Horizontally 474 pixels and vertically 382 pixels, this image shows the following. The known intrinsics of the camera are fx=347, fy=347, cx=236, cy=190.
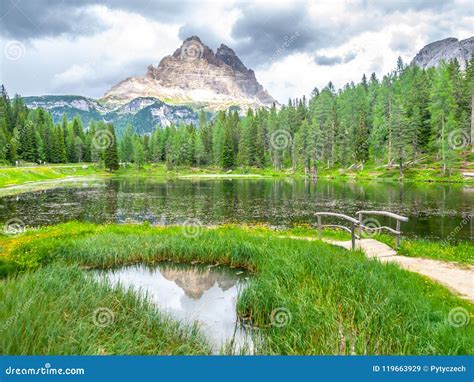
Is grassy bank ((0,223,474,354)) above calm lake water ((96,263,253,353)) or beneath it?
above

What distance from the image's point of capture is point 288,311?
30.5 feet

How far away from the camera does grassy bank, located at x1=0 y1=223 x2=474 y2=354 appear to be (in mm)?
7062

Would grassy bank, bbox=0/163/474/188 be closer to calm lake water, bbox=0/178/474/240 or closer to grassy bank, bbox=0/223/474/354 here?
calm lake water, bbox=0/178/474/240

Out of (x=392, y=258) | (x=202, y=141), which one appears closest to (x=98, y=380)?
(x=392, y=258)

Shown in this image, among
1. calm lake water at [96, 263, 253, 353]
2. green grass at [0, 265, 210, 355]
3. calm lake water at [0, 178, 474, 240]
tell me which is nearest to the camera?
green grass at [0, 265, 210, 355]

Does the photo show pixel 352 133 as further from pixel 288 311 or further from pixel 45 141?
pixel 45 141

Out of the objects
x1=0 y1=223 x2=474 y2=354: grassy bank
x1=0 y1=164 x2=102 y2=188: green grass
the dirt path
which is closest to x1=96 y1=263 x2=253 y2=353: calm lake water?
x1=0 y1=223 x2=474 y2=354: grassy bank

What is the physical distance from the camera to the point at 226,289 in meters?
13.6

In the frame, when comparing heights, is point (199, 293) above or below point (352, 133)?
below

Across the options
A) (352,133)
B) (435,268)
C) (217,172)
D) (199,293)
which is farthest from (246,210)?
(217,172)

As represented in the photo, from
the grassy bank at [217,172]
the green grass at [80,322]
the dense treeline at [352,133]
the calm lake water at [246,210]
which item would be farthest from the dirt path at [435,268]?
the dense treeline at [352,133]

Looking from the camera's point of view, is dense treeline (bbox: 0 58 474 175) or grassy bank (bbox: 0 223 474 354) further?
dense treeline (bbox: 0 58 474 175)

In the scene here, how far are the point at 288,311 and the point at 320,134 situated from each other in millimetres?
85305

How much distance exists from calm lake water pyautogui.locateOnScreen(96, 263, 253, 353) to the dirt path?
6.04m
